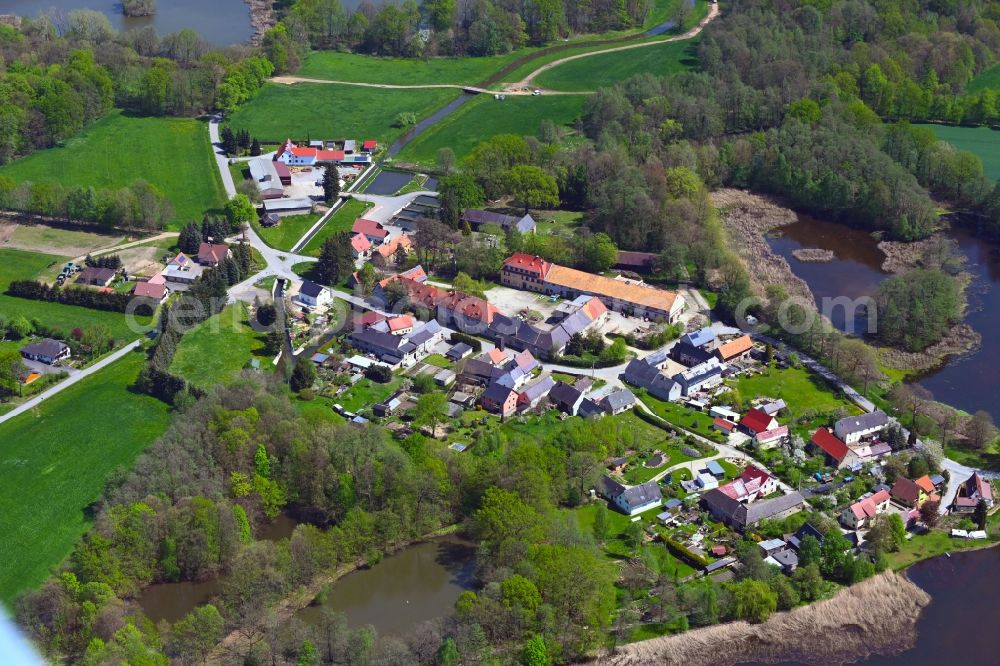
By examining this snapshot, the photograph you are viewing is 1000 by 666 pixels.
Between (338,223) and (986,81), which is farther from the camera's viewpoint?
(986,81)

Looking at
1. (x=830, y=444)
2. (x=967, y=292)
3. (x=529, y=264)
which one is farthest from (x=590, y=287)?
(x=967, y=292)

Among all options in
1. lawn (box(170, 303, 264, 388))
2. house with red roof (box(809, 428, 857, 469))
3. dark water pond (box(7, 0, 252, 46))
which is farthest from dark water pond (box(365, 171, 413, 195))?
house with red roof (box(809, 428, 857, 469))

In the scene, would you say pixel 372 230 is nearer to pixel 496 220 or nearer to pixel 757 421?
pixel 496 220

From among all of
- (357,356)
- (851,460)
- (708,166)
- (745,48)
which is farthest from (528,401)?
(745,48)

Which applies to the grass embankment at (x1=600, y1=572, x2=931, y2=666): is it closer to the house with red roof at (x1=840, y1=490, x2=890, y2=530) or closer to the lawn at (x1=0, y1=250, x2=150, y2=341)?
the house with red roof at (x1=840, y1=490, x2=890, y2=530)

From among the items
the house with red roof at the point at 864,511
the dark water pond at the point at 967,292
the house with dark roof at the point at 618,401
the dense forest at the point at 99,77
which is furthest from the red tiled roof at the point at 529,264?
the dense forest at the point at 99,77

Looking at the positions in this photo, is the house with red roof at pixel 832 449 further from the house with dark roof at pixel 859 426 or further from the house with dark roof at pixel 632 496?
the house with dark roof at pixel 632 496

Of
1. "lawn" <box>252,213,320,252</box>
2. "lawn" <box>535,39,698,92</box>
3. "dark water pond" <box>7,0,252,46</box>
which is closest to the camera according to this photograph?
"lawn" <box>252,213,320,252</box>
